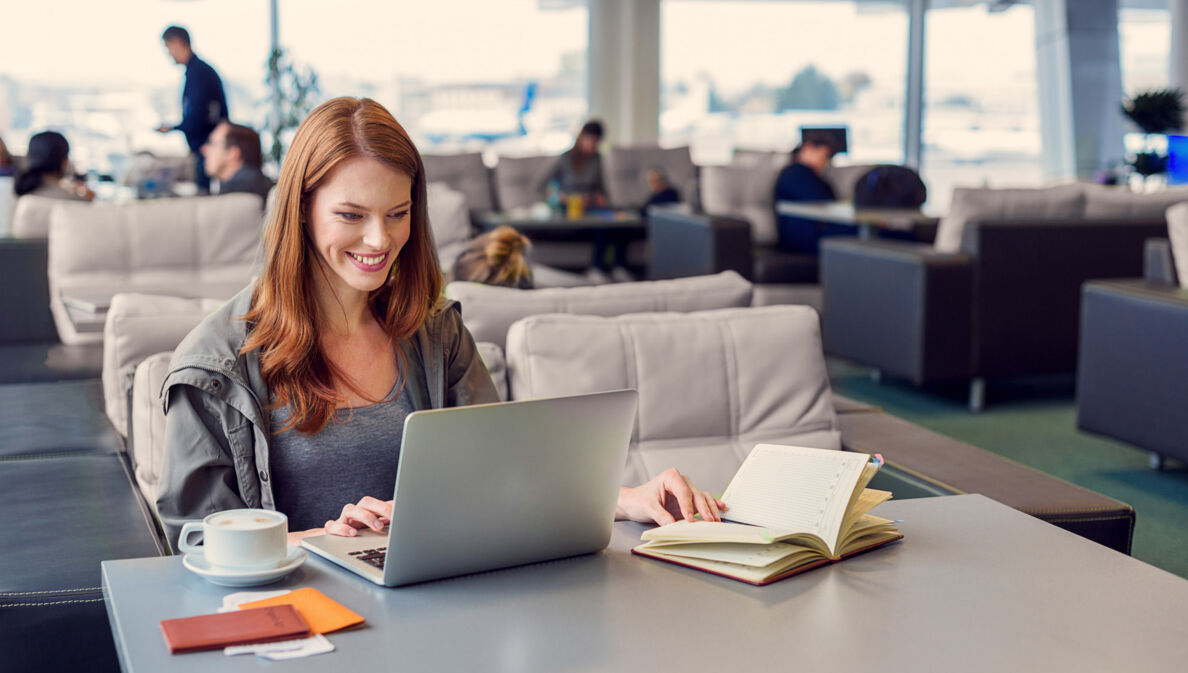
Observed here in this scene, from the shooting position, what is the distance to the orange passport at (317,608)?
1188mm

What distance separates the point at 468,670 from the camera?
110 centimetres

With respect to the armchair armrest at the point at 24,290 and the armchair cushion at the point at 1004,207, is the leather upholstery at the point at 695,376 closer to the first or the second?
the armchair armrest at the point at 24,290

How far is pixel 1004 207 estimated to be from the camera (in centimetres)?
512

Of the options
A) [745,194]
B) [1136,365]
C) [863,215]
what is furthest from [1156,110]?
[1136,365]

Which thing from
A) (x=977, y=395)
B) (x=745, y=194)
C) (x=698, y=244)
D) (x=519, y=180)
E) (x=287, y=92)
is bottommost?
(x=977, y=395)

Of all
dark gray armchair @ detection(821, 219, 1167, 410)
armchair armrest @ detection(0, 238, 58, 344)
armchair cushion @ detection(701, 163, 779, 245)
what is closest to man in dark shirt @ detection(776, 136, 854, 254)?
armchair cushion @ detection(701, 163, 779, 245)

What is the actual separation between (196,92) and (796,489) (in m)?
6.57

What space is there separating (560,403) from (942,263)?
3948 millimetres

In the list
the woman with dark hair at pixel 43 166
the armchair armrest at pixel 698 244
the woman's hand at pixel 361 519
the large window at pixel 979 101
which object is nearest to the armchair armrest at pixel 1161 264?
the armchair armrest at pixel 698 244

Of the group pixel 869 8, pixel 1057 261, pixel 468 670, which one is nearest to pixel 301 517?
pixel 468 670

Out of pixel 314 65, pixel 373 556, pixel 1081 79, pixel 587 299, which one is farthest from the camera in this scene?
pixel 1081 79

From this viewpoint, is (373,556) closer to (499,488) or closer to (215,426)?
(499,488)

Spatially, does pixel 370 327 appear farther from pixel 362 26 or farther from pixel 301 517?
pixel 362 26

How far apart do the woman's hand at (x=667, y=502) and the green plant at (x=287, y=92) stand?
25.3ft
